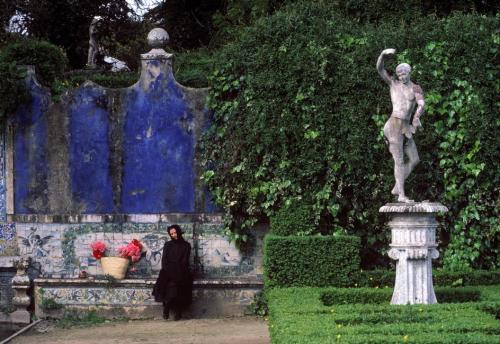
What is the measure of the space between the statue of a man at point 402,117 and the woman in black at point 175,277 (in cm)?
361

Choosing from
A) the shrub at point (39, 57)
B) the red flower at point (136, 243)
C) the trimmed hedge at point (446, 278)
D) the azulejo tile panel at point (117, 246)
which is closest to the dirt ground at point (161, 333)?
the azulejo tile panel at point (117, 246)

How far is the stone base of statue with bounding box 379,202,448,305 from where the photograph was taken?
33.1ft

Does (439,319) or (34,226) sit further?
(34,226)

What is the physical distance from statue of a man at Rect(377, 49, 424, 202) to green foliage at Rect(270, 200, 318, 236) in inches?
96.1

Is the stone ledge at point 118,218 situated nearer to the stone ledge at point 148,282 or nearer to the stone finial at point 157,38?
the stone ledge at point 148,282

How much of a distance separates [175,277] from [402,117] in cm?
413

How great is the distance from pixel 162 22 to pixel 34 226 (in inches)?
454

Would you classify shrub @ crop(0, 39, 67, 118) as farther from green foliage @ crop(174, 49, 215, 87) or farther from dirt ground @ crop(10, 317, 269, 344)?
dirt ground @ crop(10, 317, 269, 344)

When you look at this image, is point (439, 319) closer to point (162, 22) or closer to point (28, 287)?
point (28, 287)

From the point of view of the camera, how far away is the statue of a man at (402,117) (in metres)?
10.1

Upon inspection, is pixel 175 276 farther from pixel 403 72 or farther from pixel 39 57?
pixel 403 72

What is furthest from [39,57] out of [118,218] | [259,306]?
[259,306]

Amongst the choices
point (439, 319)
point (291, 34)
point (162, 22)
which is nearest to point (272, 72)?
point (291, 34)

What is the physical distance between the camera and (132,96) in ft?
45.1
